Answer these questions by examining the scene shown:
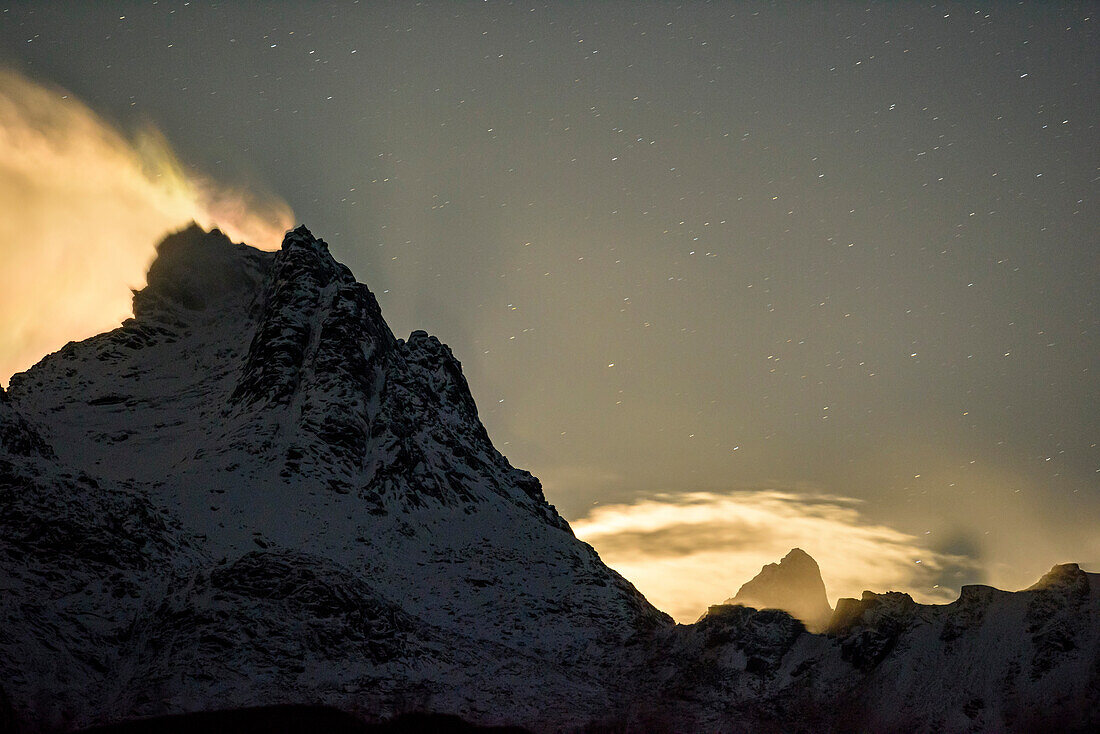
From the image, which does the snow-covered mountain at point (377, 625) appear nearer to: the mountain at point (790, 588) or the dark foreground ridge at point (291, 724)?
the dark foreground ridge at point (291, 724)

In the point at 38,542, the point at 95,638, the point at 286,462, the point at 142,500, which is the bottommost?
the point at 95,638

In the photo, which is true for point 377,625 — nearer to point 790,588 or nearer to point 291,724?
point 291,724

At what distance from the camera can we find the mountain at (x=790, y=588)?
7180 inches

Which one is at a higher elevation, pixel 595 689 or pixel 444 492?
pixel 444 492

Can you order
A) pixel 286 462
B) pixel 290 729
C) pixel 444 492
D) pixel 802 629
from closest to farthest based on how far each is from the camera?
pixel 290 729
pixel 802 629
pixel 286 462
pixel 444 492

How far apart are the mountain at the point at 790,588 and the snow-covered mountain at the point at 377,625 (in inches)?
668

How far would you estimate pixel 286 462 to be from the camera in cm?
18212

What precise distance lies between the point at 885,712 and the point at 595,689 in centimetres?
4138

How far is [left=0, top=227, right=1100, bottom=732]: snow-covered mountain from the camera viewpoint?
428 ft

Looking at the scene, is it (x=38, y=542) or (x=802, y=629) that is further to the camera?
(x=802, y=629)

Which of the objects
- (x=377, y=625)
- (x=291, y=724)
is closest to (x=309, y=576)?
(x=377, y=625)

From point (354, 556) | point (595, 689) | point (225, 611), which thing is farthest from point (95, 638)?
point (595, 689)

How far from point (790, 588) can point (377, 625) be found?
257 feet

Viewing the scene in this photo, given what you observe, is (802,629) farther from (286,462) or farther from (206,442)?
(206,442)
